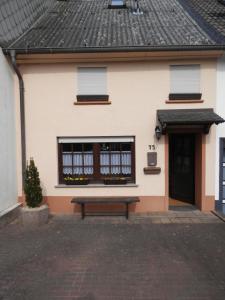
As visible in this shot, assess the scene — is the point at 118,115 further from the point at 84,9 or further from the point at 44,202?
the point at 84,9

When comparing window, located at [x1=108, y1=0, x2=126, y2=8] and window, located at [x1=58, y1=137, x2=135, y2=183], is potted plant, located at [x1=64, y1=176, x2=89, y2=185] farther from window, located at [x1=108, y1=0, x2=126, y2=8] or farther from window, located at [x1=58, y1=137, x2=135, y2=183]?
window, located at [x1=108, y1=0, x2=126, y2=8]

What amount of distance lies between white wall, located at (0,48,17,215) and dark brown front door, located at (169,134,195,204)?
5537 mm

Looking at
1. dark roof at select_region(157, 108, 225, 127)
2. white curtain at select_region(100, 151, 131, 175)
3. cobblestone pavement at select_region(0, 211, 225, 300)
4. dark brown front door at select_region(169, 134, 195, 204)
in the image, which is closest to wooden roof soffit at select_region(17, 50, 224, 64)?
dark roof at select_region(157, 108, 225, 127)

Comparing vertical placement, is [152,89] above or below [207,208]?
above

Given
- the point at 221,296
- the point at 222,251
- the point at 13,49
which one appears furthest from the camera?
the point at 13,49

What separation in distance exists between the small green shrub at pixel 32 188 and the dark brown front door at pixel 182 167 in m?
5.10

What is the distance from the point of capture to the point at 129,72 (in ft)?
31.4

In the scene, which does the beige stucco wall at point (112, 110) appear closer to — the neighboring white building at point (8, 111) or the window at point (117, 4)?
the neighboring white building at point (8, 111)

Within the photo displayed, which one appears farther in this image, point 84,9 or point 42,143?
point 84,9

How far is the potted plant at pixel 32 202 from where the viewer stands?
28.3 ft

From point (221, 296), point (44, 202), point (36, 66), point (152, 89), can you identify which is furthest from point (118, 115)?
point (221, 296)

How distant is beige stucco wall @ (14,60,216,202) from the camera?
9562 mm

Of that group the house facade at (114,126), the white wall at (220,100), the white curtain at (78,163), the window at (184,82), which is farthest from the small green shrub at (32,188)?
the white wall at (220,100)

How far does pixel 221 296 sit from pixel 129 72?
674 cm
